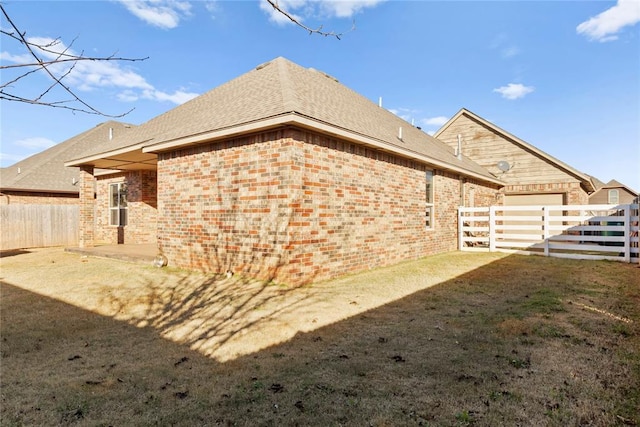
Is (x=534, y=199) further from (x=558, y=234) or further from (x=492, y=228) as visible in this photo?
(x=492, y=228)

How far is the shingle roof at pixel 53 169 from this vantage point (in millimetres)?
19288

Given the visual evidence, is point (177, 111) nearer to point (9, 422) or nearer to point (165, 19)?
point (165, 19)

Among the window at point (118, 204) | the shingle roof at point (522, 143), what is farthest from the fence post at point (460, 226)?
the window at point (118, 204)

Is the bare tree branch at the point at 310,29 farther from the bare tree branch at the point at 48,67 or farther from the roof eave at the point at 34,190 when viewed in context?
the roof eave at the point at 34,190

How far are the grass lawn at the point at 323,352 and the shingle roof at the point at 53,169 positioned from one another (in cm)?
1474

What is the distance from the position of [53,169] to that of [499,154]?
26365 millimetres

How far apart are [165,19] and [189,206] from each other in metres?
5.32

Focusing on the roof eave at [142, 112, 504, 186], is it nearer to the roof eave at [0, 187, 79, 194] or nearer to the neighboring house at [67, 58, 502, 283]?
the neighboring house at [67, 58, 502, 283]

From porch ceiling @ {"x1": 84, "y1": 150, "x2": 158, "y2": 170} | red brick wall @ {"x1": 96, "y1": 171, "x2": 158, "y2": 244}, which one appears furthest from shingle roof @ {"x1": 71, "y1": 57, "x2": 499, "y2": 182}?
red brick wall @ {"x1": 96, "y1": 171, "x2": 158, "y2": 244}

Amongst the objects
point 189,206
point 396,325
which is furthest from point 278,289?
point 189,206

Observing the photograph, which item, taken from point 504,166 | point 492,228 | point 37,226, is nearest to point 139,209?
point 37,226

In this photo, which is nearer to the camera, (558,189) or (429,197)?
(429,197)

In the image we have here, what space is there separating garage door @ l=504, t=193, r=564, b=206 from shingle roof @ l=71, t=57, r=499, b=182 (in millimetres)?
8330

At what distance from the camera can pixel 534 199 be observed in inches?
741
